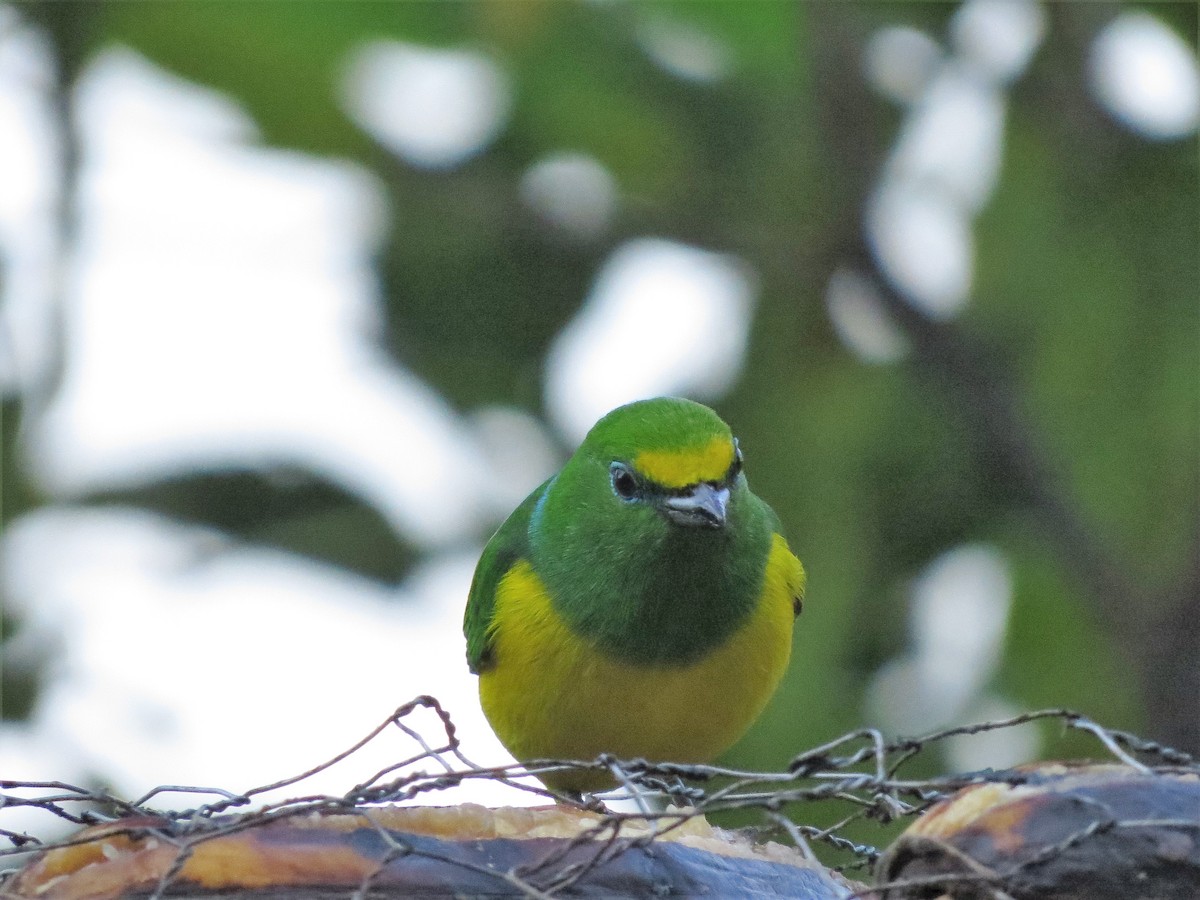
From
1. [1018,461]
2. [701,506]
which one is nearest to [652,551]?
[701,506]

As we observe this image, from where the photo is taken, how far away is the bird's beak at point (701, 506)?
409cm

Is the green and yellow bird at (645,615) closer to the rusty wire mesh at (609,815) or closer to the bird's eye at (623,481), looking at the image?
the bird's eye at (623,481)

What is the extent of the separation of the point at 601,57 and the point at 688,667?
113 inches

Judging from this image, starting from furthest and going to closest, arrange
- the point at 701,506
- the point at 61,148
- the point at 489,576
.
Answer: the point at 61,148, the point at 489,576, the point at 701,506

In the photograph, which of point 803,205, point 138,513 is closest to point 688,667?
point 138,513

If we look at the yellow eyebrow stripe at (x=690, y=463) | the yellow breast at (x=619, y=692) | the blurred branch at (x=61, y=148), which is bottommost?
the yellow breast at (x=619, y=692)

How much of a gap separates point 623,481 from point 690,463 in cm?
29

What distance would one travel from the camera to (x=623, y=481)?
173 inches

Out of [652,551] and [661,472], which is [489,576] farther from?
[661,472]

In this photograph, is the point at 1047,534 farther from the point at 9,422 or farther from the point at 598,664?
the point at 9,422

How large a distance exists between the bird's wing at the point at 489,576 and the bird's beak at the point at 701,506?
68 cm

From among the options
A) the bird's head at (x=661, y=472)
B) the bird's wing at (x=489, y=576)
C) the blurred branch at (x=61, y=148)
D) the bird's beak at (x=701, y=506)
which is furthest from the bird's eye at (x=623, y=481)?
the blurred branch at (x=61, y=148)

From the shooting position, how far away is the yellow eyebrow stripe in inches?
163

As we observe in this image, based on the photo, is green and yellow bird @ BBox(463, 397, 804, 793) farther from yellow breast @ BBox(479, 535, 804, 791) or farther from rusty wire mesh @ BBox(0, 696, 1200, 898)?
rusty wire mesh @ BBox(0, 696, 1200, 898)
